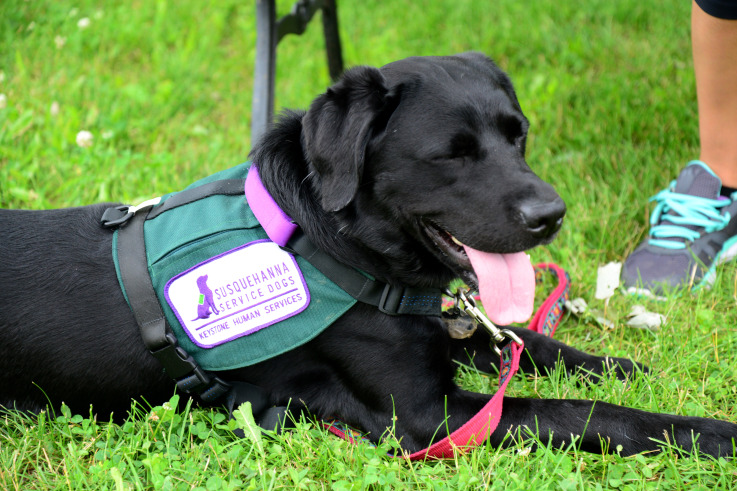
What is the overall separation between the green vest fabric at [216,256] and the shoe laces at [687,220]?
5.20 feet

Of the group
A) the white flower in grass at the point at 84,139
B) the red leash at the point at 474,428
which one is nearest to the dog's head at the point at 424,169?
the red leash at the point at 474,428

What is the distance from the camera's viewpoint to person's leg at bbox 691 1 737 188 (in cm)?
255

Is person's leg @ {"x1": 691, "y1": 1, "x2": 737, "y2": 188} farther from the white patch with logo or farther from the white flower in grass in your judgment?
the white flower in grass

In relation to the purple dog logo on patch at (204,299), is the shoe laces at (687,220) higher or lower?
lower

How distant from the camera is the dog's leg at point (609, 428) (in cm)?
180

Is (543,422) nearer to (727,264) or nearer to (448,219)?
(448,219)

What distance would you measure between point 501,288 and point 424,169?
0.39 m

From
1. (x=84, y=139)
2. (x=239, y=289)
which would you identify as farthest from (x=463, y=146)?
(x=84, y=139)

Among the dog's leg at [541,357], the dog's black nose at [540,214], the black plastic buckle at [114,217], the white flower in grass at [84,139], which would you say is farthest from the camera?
the white flower in grass at [84,139]

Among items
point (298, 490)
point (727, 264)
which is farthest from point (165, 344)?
point (727, 264)

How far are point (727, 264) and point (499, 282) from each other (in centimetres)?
143

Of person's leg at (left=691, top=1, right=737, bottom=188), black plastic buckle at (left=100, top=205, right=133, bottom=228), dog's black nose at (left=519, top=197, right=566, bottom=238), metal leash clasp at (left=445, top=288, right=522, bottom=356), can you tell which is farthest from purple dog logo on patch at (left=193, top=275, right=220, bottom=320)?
person's leg at (left=691, top=1, right=737, bottom=188)

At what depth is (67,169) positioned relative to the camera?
3377mm

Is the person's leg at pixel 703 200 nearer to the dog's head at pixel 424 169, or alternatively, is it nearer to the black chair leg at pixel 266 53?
the dog's head at pixel 424 169
